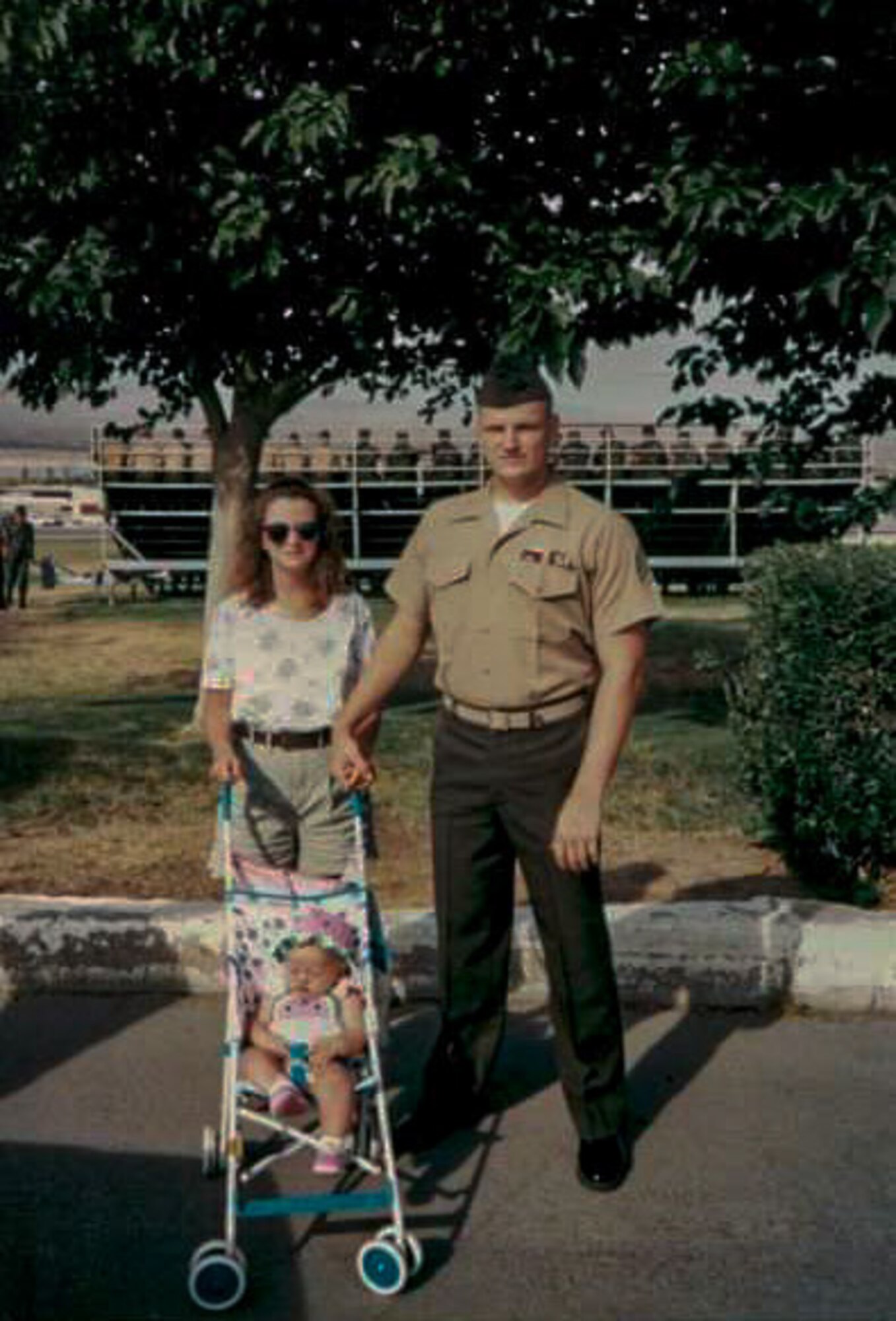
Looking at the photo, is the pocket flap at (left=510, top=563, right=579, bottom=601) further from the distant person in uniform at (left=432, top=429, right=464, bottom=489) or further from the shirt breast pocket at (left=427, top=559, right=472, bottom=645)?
the distant person in uniform at (left=432, top=429, right=464, bottom=489)

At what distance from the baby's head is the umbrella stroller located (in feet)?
0.15

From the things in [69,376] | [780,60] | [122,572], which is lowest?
[122,572]

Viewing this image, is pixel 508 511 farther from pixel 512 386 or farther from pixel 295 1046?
pixel 295 1046

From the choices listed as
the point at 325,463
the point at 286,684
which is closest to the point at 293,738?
the point at 286,684

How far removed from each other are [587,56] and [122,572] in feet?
71.4

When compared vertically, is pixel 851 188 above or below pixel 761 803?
above

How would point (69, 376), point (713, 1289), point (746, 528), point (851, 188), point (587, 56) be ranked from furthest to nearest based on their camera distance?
point (746, 528) → point (69, 376) → point (587, 56) → point (851, 188) → point (713, 1289)

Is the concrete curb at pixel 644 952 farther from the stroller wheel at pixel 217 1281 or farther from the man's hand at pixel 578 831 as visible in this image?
the stroller wheel at pixel 217 1281

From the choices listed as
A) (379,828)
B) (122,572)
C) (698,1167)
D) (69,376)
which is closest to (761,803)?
(379,828)

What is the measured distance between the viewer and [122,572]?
1115 inches

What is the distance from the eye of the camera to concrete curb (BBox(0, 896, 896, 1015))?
16.2 ft

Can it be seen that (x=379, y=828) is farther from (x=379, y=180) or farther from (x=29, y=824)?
(x=379, y=180)

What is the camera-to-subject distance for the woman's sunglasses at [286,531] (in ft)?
13.2

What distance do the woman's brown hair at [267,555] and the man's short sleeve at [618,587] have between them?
774 mm
